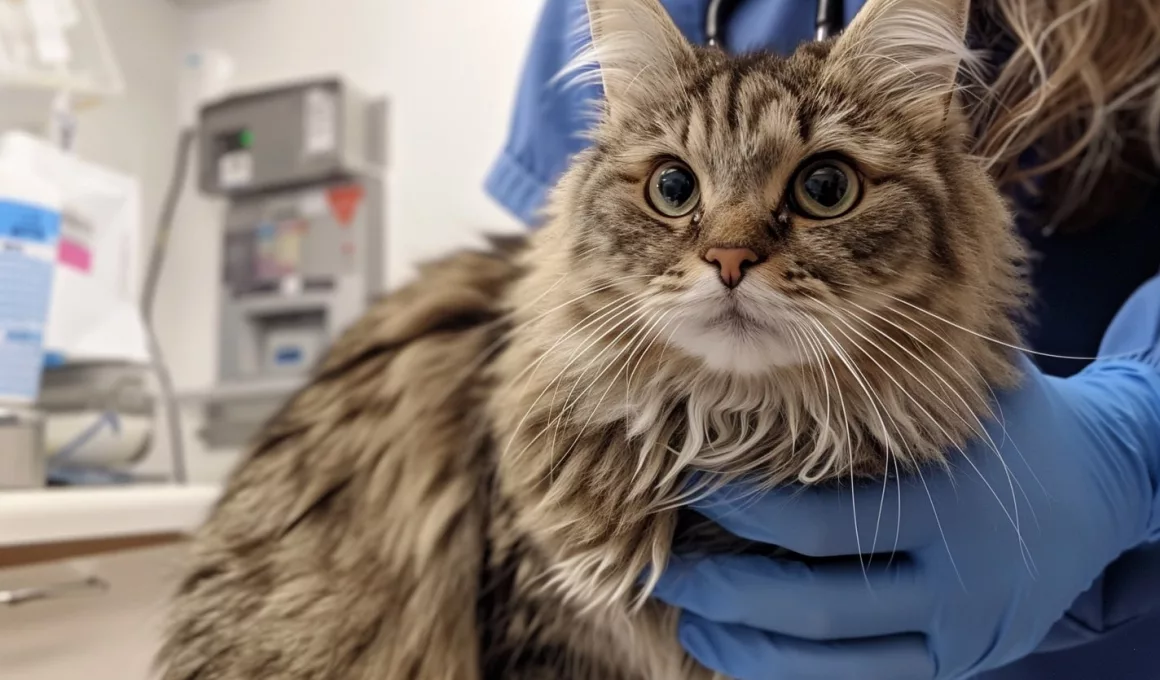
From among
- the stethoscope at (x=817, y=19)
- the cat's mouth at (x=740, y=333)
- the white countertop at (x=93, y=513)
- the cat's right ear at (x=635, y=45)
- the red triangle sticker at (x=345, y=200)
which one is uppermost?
the stethoscope at (x=817, y=19)

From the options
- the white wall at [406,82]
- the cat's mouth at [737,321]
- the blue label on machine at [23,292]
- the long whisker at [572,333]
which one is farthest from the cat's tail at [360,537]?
the white wall at [406,82]

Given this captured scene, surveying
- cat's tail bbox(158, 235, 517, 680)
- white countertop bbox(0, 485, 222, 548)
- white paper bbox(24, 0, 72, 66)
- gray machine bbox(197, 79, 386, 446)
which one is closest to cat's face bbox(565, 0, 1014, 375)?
cat's tail bbox(158, 235, 517, 680)

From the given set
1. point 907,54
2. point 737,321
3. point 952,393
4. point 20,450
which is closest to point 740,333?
point 737,321

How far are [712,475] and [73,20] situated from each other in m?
1.82

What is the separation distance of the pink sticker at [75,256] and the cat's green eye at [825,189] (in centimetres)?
163

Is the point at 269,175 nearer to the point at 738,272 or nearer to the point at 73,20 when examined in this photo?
the point at 73,20

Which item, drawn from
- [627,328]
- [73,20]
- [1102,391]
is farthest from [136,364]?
[1102,391]

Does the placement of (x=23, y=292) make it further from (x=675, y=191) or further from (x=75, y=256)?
(x=675, y=191)

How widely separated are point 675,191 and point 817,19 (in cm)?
35

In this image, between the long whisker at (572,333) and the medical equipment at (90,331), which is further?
the medical equipment at (90,331)

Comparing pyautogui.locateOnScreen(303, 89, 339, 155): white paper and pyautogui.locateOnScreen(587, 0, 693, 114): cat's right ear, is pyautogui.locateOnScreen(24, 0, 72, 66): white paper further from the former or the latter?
pyautogui.locateOnScreen(587, 0, 693, 114): cat's right ear

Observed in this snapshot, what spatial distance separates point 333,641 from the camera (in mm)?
893

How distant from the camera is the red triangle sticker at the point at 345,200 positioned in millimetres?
2793

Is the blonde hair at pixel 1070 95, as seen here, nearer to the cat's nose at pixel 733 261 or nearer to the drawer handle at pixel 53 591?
the cat's nose at pixel 733 261
